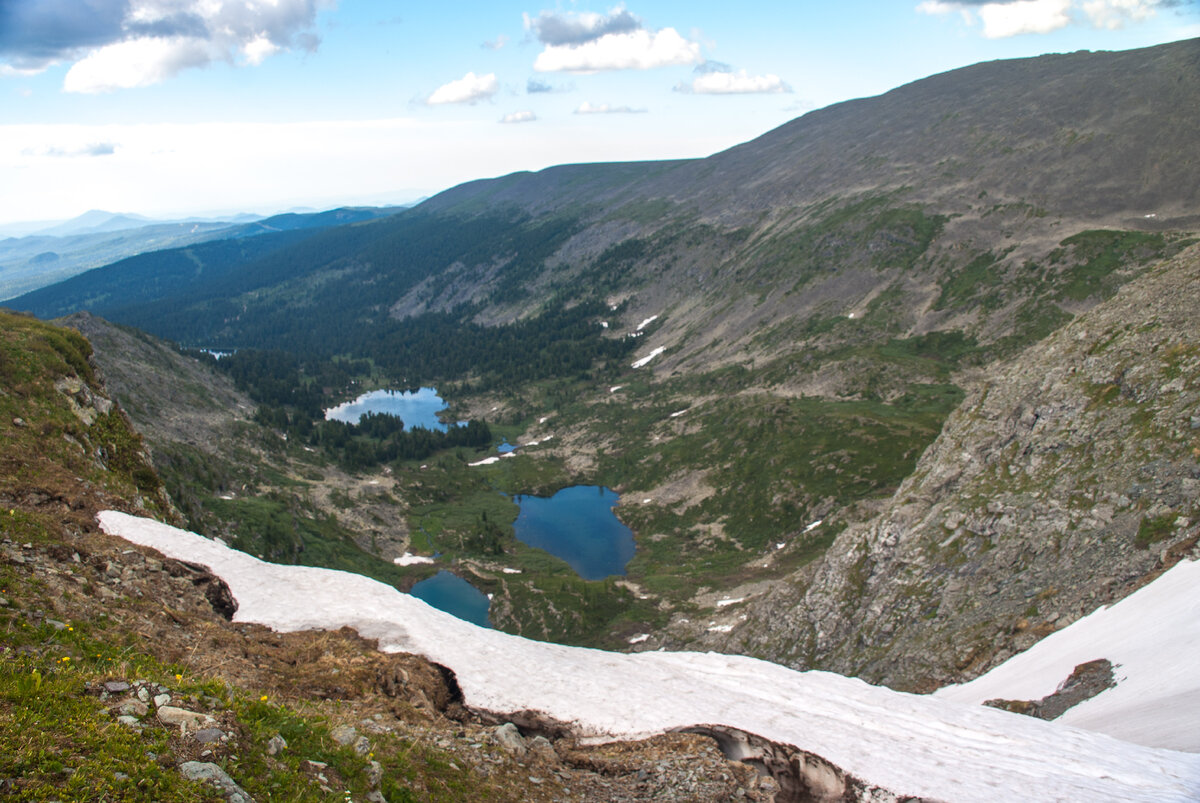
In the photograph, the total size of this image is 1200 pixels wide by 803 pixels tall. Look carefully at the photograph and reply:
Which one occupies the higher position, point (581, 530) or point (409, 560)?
point (409, 560)

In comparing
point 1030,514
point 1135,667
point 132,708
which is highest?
point 132,708

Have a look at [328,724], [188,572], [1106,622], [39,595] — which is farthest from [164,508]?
[1106,622]

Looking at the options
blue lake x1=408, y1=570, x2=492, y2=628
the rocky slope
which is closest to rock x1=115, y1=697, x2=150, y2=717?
the rocky slope

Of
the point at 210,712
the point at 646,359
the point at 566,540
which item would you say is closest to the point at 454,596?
the point at 566,540

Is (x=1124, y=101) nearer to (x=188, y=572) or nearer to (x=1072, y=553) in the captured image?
(x=1072, y=553)

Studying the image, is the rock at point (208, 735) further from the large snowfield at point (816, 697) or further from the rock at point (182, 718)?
the large snowfield at point (816, 697)

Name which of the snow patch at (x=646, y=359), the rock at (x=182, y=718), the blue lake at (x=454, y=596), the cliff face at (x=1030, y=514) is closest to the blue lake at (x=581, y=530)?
the blue lake at (x=454, y=596)

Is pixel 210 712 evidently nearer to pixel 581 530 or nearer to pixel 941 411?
pixel 941 411
